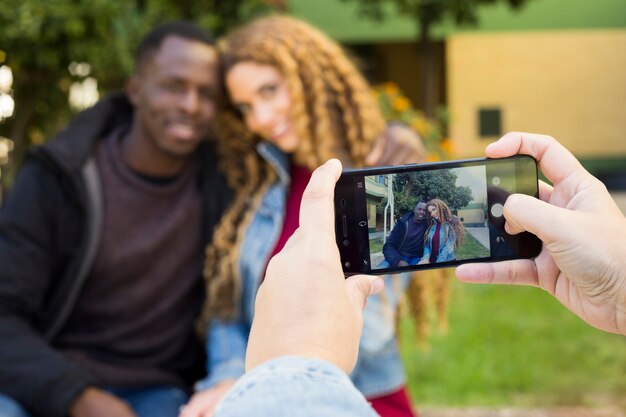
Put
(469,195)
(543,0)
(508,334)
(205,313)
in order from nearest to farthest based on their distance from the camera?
(469,195) → (205,313) → (508,334) → (543,0)

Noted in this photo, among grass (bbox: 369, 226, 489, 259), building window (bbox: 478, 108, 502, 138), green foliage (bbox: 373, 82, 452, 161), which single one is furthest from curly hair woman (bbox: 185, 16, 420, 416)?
building window (bbox: 478, 108, 502, 138)

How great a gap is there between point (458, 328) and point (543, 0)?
26.0ft

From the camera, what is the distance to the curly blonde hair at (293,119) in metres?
2.49

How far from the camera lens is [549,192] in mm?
1498

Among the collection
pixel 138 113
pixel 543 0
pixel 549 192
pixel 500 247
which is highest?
pixel 543 0

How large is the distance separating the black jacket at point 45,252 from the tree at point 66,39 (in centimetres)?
100

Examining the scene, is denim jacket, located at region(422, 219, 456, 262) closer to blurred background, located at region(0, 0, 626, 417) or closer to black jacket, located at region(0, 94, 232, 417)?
black jacket, located at region(0, 94, 232, 417)

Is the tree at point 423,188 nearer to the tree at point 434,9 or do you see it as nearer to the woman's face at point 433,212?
the woman's face at point 433,212

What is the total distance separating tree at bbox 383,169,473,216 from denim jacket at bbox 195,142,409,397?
0.90 metres

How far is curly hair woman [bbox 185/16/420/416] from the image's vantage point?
2371mm

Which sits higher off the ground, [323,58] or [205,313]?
[323,58]

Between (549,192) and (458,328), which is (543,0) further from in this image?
(549,192)

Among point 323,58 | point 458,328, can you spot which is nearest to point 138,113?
point 323,58

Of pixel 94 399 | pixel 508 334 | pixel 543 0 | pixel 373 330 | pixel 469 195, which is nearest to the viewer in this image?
pixel 469 195
